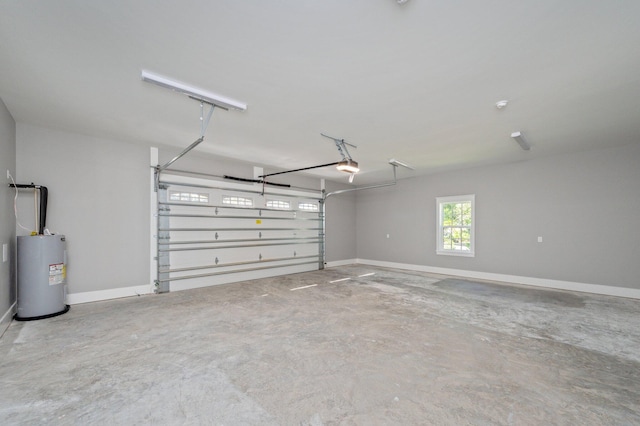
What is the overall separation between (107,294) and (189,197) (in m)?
2.19

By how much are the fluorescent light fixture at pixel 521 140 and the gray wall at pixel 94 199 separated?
18.0 ft

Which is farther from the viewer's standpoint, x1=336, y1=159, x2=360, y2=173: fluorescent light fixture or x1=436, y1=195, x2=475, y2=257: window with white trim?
x1=436, y1=195, x2=475, y2=257: window with white trim

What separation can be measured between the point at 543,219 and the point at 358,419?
624 centimetres

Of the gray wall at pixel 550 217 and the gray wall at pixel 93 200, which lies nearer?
the gray wall at pixel 93 200

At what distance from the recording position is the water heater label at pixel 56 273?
12.2 ft

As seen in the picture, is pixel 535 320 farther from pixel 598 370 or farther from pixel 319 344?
pixel 319 344

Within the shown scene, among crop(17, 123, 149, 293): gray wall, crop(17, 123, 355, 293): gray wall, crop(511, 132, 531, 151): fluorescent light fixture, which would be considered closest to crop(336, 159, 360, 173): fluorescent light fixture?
crop(511, 132, 531, 151): fluorescent light fixture

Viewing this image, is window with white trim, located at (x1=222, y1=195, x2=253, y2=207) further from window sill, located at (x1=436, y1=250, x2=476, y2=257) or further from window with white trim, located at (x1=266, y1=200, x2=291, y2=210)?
window sill, located at (x1=436, y1=250, x2=476, y2=257)

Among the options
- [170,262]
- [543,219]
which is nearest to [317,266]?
[170,262]

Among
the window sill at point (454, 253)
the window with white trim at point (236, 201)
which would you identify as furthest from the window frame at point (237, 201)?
the window sill at point (454, 253)

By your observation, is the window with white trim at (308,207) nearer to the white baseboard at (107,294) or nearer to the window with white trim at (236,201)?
the window with white trim at (236,201)

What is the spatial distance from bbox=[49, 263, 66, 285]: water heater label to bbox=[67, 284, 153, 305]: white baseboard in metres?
Answer: 0.67

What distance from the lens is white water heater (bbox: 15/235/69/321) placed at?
3592 millimetres

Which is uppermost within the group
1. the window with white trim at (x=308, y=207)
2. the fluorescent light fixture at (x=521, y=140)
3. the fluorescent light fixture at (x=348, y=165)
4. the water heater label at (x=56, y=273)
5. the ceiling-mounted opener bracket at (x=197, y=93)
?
the ceiling-mounted opener bracket at (x=197, y=93)
